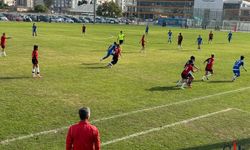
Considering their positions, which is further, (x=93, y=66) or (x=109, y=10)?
(x=109, y=10)

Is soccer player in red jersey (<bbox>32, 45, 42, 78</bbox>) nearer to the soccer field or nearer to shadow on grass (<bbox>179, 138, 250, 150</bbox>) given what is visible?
the soccer field

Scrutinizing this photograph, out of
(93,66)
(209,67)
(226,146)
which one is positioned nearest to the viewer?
(226,146)

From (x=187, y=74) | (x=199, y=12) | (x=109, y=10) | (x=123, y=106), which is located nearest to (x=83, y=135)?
(x=123, y=106)

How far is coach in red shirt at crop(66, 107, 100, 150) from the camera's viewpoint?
20.7ft

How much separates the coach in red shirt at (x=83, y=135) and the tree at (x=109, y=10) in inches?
5653

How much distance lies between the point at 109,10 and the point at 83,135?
14464cm

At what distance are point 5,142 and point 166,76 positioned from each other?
12.3 metres

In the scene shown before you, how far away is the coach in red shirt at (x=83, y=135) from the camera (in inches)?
248

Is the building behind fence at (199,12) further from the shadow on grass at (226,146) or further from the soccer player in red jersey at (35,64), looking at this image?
the shadow on grass at (226,146)

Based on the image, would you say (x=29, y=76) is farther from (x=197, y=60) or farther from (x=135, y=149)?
(x=197, y=60)

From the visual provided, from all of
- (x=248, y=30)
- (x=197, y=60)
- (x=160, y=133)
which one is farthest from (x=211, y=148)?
(x=248, y=30)

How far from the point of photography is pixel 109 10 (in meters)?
148

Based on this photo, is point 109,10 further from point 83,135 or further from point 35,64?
point 83,135

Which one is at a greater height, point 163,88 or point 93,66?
point 93,66
